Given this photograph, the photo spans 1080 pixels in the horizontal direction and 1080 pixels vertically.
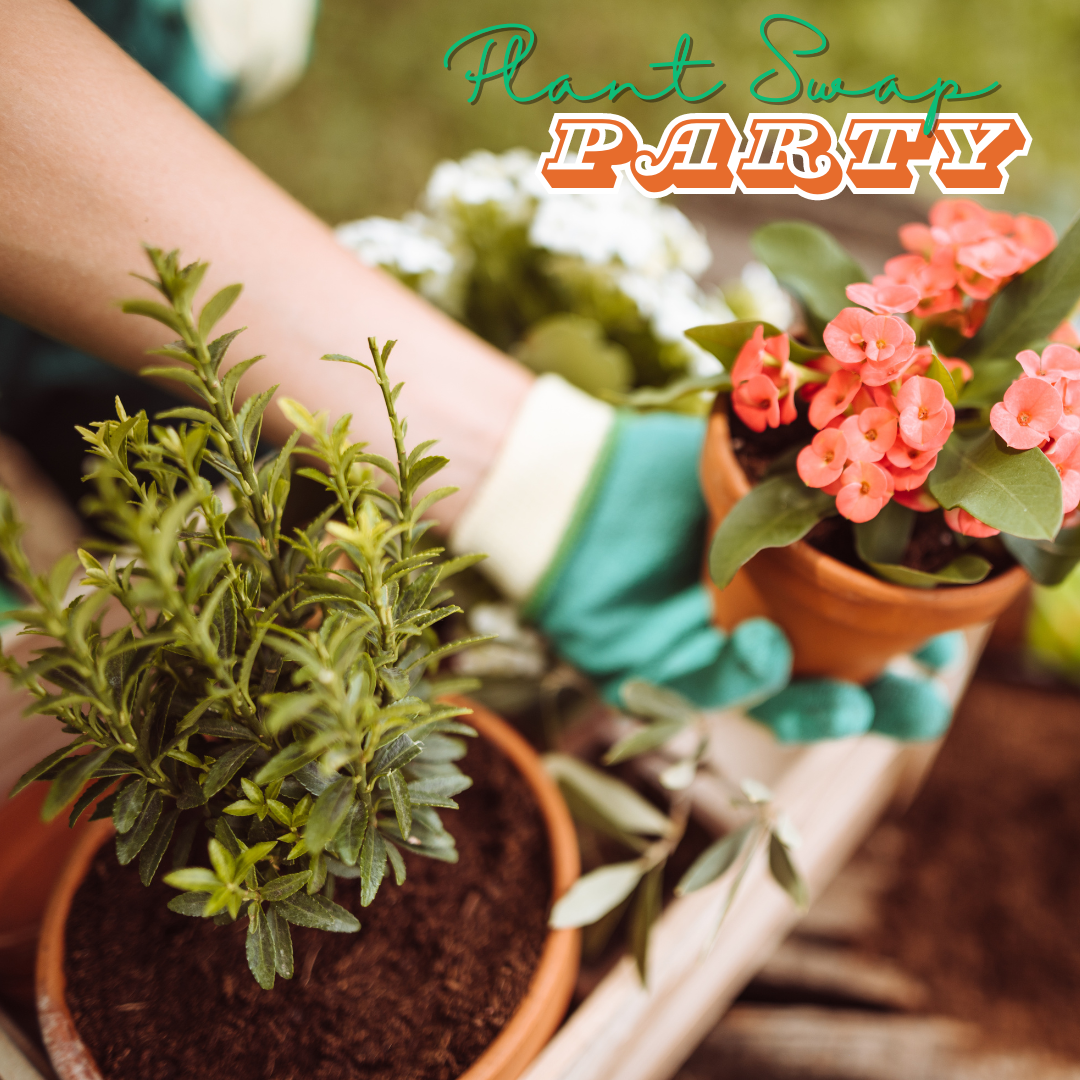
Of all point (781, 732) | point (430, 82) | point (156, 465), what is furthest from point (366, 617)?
point (430, 82)

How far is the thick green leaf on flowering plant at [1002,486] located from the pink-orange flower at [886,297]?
9cm

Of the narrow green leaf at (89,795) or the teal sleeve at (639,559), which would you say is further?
the teal sleeve at (639,559)

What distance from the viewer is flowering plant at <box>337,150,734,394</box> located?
86 centimetres

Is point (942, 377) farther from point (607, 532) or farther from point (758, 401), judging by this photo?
point (607, 532)

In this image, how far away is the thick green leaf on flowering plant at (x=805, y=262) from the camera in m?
0.59

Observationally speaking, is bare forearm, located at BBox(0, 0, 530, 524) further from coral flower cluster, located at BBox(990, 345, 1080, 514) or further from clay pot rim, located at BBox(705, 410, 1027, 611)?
coral flower cluster, located at BBox(990, 345, 1080, 514)

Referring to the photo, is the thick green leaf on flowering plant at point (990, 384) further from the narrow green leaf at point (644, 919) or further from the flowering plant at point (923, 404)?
the narrow green leaf at point (644, 919)

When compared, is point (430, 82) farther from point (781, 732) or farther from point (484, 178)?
point (781, 732)

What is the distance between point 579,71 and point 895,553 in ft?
6.21

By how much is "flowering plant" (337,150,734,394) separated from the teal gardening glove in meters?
0.12

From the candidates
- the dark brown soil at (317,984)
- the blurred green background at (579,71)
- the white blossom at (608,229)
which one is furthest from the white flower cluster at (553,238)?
the blurred green background at (579,71)

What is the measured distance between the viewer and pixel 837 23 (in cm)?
199

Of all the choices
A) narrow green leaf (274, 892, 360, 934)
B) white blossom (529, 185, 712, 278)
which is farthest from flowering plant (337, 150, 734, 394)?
narrow green leaf (274, 892, 360, 934)

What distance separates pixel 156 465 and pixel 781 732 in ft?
1.77
